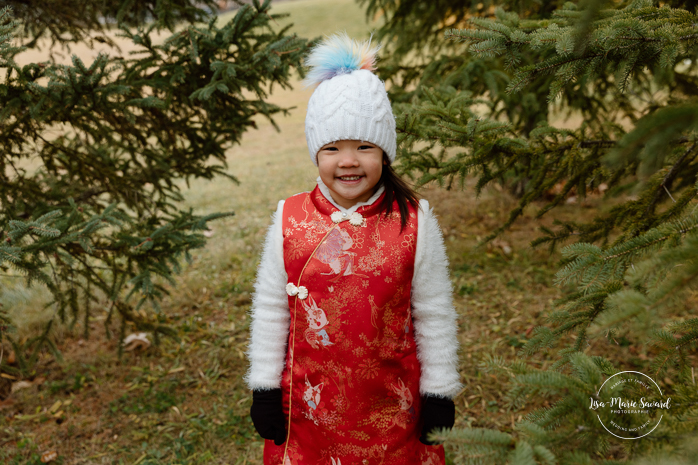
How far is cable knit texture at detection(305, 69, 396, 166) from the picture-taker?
1714mm

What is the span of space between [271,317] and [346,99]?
978mm

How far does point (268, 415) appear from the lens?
6.17 ft

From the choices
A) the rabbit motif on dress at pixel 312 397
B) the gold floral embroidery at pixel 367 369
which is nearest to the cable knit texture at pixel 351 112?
the gold floral embroidery at pixel 367 369

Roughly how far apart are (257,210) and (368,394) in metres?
6.41

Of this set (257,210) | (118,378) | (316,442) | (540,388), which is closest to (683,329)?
(540,388)

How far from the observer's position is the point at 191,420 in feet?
11.2

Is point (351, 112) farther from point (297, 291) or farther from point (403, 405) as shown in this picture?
point (403, 405)

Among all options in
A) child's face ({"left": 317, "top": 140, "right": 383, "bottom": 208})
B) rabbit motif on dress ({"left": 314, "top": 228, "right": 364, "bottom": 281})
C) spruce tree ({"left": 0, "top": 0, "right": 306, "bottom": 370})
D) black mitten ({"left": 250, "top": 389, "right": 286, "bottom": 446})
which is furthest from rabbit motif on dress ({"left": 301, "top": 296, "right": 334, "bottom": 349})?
spruce tree ({"left": 0, "top": 0, "right": 306, "bottom": 370})

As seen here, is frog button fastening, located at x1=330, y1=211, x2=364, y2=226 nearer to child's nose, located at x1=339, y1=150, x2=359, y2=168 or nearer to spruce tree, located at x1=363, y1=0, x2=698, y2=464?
child's nose, located at x1=339, y1=150, x2=359, y2=168

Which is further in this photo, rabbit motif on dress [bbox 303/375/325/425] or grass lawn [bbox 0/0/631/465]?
grass lawn [bbox 0/0/631/465]

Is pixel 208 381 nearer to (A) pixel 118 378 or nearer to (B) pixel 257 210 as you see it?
(A) pixel 118 378

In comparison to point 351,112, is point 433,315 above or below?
below

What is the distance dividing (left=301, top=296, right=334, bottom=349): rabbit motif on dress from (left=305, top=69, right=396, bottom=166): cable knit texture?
0.66 metres

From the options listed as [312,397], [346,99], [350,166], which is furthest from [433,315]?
[346,99]
